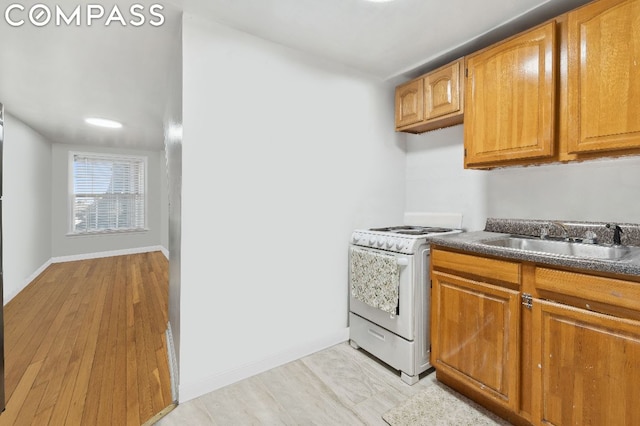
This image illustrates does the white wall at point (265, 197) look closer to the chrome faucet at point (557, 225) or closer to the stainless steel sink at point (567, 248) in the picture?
the stainless steel sink at point (567, 248)

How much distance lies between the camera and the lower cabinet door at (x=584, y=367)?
113cm

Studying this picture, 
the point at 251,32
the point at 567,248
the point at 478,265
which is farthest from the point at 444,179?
the point at 251,32

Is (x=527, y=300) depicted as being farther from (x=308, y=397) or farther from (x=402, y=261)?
(x=308, y=397)

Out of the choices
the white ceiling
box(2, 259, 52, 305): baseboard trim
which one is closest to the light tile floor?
the white ceiling

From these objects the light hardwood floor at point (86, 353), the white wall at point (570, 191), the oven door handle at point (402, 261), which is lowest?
the light hardwood floor at point (86, 353)

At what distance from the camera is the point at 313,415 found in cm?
165

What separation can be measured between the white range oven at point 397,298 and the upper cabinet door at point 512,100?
728mm

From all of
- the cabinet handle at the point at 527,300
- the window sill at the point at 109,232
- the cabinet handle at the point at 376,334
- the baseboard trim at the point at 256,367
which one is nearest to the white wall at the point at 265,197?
the baseboard trim at the point at 256,367

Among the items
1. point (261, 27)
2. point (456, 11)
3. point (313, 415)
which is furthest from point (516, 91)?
point (313, 415)

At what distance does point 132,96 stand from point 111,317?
234 cm

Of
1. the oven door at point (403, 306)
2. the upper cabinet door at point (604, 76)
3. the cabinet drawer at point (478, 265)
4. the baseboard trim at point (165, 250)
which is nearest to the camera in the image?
the upper cabinet door at point (604, 76)

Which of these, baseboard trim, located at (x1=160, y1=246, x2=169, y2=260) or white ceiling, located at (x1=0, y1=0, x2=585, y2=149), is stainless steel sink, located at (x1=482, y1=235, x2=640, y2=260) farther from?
baseboard trim, located at (x1=160, y1=246, x2=169, y2=260)

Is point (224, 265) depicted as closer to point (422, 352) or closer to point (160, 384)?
point (160, 384)

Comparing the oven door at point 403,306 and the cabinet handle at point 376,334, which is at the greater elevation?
the oven door at point 403,306
